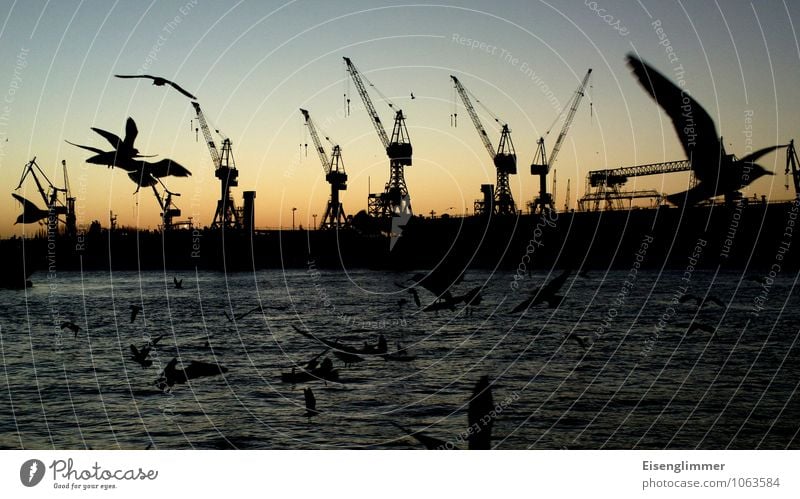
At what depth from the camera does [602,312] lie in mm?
51125

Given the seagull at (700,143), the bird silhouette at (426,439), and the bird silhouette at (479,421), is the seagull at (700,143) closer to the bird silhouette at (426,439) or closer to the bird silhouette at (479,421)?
the bird silhouette at (479,421)

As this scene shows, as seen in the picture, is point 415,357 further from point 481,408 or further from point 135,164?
point 135,164

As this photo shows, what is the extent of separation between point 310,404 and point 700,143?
11842 mm

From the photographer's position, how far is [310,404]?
69.3 feet

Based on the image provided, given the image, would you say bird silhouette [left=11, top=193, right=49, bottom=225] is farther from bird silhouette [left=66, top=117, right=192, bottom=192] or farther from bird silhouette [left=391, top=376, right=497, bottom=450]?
bird silhouette [left=391, top=376, right=497, bottom=450]

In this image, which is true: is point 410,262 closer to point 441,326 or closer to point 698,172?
point 441,326

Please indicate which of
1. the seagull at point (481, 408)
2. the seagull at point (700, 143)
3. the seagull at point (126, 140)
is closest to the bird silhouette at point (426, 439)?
the seagull at point (481, 408)

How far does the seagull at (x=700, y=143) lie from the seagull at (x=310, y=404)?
10987mm

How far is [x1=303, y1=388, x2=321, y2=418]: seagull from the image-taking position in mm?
20500

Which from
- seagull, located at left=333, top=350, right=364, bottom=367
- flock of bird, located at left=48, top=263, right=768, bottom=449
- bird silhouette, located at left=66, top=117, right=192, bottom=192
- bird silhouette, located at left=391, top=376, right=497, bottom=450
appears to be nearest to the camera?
bird silhouette, located at left=66, top=117, right=192, bottom=192

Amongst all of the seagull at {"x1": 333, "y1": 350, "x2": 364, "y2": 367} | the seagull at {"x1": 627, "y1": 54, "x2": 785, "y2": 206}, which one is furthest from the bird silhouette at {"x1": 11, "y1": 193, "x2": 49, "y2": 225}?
the seagull at {"x1": 333, "y1": 350, "x2": 364, "y2": 367}

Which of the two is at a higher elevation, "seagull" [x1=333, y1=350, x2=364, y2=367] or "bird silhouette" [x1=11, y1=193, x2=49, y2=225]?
"bird silhouette" [x1=11, y1=193, x2=49, y2=225]

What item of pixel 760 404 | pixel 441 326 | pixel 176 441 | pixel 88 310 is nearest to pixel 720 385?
pixel 760 404

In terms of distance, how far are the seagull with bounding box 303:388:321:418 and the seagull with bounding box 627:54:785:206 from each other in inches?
433
